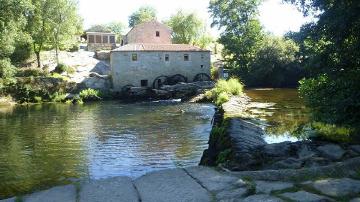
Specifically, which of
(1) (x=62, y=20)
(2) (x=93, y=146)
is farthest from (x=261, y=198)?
(1) (x=62, y=20)

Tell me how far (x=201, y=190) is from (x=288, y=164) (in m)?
2.55

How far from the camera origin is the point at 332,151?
6457 millimetres

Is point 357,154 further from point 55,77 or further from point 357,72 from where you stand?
point 55,77

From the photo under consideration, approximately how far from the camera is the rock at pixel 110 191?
4.09 metres

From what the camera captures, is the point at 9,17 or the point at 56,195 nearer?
the point at 56,195

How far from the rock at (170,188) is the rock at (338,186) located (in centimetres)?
112

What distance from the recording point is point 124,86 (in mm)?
44281

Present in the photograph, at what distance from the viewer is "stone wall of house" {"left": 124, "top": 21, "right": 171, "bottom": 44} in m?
59.6

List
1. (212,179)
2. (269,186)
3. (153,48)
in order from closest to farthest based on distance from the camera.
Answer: (269,186)
(212,179)
(153,48)

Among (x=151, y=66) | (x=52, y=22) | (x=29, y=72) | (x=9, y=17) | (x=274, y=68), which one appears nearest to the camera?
(x=9, y=17)

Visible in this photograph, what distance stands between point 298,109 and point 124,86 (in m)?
29.2

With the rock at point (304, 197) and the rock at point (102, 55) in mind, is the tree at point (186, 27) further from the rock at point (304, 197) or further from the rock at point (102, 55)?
the rock at point (304, 197)

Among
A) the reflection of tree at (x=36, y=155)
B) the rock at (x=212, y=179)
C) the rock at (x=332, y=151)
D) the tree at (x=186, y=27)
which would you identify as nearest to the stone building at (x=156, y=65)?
the tree at (x=186, y=27)

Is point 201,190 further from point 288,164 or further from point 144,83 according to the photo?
point 144,83
